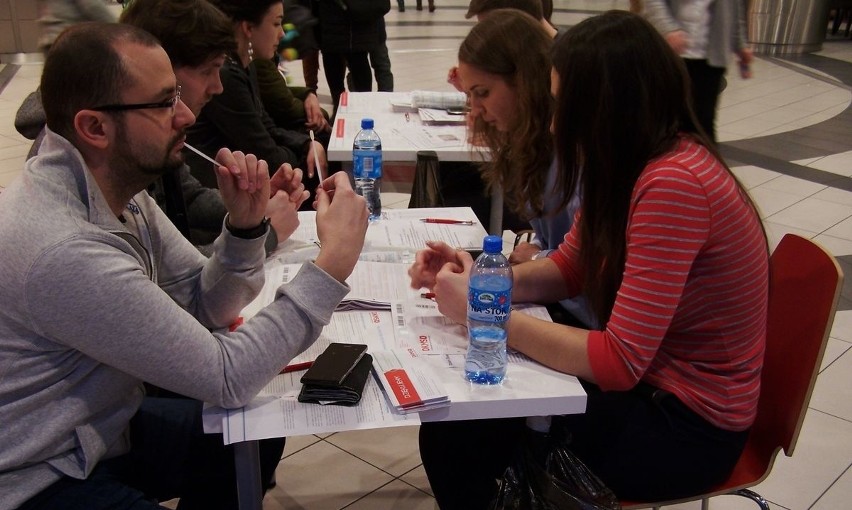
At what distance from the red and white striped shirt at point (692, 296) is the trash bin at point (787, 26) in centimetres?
880

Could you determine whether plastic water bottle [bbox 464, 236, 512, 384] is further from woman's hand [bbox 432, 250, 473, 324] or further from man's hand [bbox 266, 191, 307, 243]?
man's hand [bbox 266, 191, 307, 243]

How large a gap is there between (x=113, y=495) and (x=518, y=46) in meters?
1.59

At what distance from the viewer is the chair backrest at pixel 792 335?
5.16 feet

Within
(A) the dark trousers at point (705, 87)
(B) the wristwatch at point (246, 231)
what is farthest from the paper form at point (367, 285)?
(A) the dark trousers at point (705, 87)

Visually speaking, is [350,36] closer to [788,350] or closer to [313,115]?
[313,115]

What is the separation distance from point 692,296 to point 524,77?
1.03 m

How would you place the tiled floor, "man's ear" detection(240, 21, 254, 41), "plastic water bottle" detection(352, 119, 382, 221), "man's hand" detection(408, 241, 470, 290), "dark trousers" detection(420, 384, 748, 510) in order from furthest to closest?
"man's ear" detection(240, 21, 254, 41) < "plastic water bottle" detection(352, 119, 382, 221) < the tiled floor < "man's hand" detection(408, 241, 470, 290) < "dark trousers" detection(420, 384, 748, 510)

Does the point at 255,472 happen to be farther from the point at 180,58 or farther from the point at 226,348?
the point at 180,58

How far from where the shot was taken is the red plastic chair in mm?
1578

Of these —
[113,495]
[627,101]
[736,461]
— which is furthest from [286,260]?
[736,461]

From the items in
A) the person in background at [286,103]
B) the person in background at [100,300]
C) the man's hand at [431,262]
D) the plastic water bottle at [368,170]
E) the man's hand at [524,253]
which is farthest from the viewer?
the person in background at [286,103]

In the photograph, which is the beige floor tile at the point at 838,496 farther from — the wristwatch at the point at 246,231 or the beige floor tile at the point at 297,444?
the wristwatch at the point at 246,231

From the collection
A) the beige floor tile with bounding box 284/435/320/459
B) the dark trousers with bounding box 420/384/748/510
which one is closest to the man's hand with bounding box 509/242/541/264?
the dark trousers with bounding box 420/384/748/510

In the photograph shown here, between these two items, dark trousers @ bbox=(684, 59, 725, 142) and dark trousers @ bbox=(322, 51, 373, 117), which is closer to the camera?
dark trousers @ bbox=(684, 59, 725, 142)
